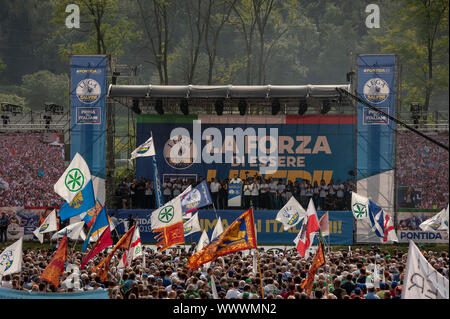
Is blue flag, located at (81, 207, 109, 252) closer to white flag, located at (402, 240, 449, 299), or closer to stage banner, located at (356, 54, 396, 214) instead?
white flag, located at (402, 240, 449, 299)

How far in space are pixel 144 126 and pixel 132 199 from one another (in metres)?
4.10

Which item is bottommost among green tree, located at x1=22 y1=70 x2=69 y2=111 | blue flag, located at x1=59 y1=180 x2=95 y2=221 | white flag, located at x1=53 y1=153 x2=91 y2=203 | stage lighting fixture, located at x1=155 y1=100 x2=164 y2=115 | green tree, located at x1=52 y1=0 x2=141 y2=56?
blue flag, located at x1=59 y1=180 x2=95 y2=221

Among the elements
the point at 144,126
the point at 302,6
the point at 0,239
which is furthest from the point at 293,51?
the point at 0,239

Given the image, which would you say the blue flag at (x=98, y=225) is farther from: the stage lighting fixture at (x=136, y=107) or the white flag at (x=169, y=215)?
the stage lighting fixture at (x=136, y=107)

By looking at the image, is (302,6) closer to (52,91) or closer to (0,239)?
(52,91)

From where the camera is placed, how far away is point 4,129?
3108 centimetres

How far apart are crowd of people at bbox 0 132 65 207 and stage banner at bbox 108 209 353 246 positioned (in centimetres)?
440

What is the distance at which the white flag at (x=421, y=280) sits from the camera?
340 inches

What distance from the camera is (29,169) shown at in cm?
3144

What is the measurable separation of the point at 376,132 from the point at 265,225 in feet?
21.1

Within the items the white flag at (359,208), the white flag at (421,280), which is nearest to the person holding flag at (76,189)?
the white flag at (359,208)

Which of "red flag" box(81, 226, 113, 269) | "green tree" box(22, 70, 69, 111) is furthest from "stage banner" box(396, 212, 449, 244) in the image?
"green tree" box(22, 70, 69, 111)

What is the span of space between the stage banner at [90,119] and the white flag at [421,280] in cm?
2222

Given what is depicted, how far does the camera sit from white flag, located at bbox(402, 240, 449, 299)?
8.64 meters
